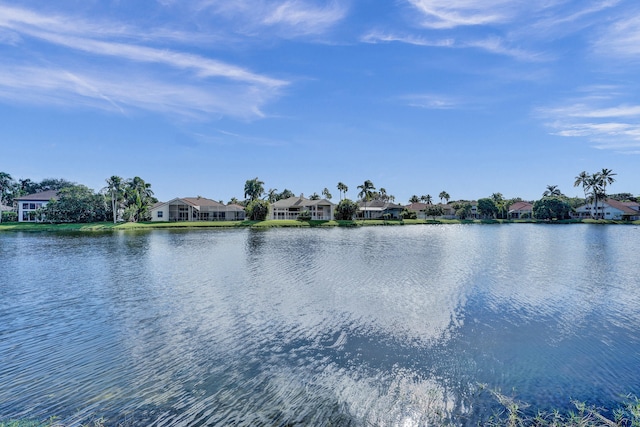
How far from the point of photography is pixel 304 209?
94.4m

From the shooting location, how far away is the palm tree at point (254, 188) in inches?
3917

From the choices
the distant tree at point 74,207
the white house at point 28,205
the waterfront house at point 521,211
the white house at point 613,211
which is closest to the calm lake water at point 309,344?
the distant tree at point 74,207

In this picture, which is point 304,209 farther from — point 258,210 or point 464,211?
point 464,211

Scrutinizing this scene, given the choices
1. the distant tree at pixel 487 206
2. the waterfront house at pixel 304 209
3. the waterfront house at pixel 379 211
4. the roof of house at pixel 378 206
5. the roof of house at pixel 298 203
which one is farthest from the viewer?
the distant tree at pixel 487 206

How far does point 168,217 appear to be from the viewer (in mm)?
85125

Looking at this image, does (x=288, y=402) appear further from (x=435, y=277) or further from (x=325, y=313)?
(x=435, y=277)

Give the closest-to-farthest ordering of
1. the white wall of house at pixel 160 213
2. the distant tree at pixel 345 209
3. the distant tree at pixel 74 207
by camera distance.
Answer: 1. the distant tree at pixel 74 207
2. the white wall of house at pixel 160 213
3. the distant tree at pixel 345 209

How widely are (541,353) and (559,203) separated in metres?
109

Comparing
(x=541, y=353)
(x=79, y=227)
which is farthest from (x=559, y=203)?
(x=79, y=227)

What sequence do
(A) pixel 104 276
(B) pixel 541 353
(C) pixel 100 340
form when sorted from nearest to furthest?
1. (B) pixel 541 353
2. (C) pixel 100 340
3. (A) pixel 104 276

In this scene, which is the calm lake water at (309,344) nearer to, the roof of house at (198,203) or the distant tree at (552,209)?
the roof of house at (198,203)

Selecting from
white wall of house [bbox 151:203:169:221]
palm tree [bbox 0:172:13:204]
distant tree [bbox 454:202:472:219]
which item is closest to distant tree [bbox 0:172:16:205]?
palm tree [bbox 0:172:13:204]

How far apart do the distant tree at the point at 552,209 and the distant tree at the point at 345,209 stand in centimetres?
5900

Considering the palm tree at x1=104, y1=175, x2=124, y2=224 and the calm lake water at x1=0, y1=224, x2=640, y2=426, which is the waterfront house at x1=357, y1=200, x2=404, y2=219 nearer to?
the palm tree at x1=104, y1=175, x2=124, y2=224
